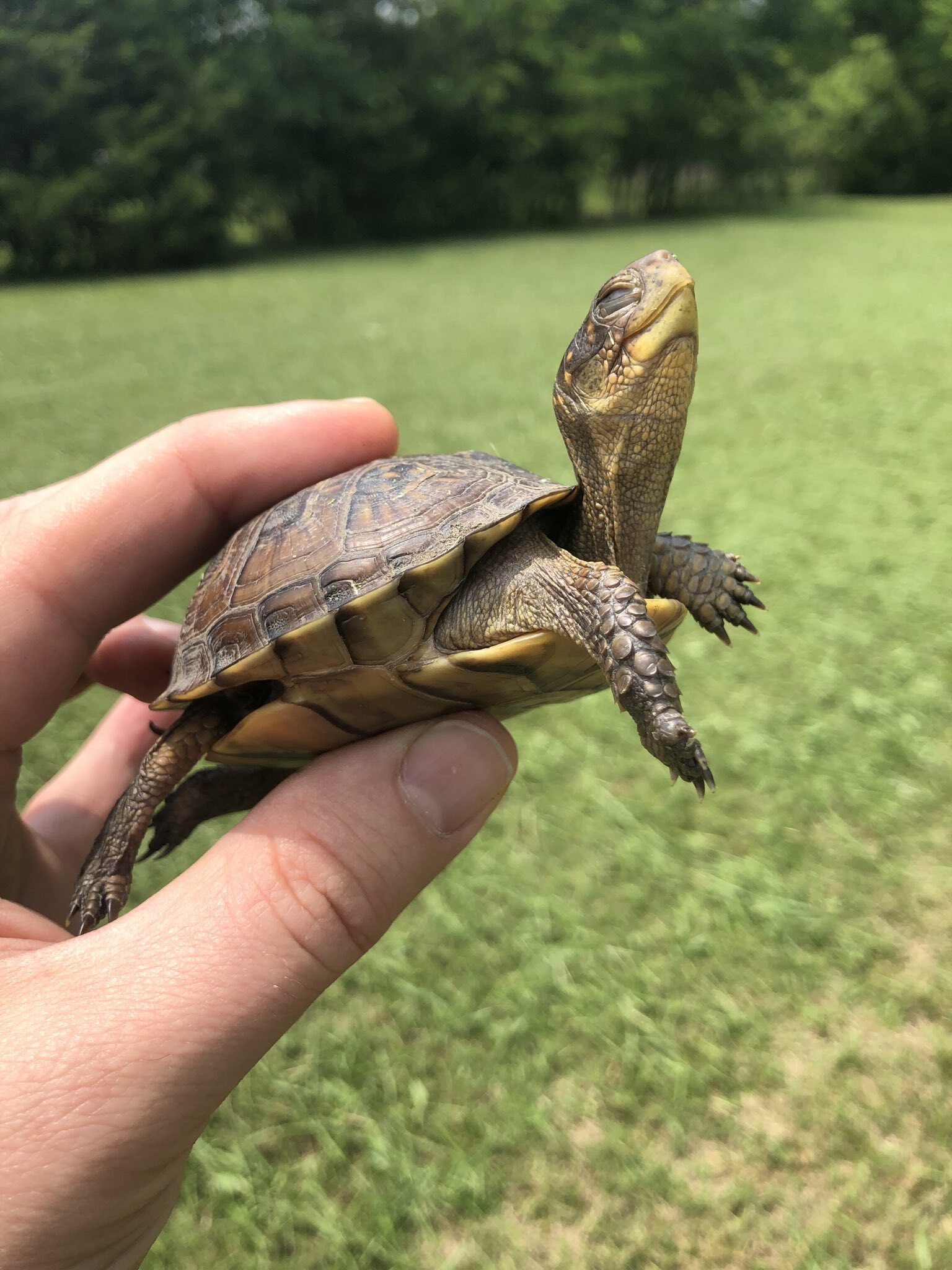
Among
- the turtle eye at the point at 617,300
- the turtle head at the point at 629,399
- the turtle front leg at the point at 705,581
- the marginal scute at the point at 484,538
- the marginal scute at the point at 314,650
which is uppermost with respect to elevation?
the turtle eye at the point at 617,300

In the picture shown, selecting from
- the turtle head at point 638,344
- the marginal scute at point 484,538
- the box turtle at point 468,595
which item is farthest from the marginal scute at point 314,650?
the turtle head at point 638,344

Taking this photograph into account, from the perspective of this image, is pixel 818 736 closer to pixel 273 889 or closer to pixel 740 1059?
pixel 740 1059

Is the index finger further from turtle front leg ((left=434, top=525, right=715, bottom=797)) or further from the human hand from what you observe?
turtle front leg ((left=434, top=525, right=715, bottom=797))

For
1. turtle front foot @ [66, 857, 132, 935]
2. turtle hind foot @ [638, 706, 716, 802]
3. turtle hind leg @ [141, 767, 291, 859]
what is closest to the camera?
turtle hind foot @ [638, 706, 716, 802]

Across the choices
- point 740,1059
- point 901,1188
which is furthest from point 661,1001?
point 901,1188

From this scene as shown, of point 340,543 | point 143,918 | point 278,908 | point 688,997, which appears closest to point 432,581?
point 340,543

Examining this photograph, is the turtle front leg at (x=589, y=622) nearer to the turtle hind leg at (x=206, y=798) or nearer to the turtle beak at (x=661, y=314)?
the turtle beak at (x=661, y=314)

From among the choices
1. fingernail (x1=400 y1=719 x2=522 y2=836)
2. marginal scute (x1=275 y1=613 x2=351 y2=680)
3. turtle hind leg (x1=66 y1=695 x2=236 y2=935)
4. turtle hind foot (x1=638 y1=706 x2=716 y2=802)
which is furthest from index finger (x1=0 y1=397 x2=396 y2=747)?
turtle hind foot (x1=638 y1=706 x2=716 y2=802)
